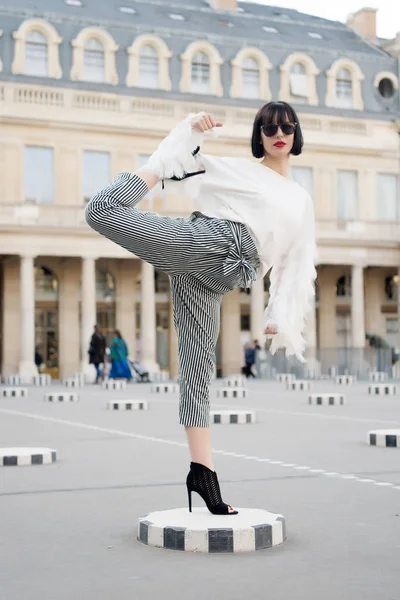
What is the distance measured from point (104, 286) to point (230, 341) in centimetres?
620

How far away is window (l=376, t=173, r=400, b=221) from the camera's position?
52531mm

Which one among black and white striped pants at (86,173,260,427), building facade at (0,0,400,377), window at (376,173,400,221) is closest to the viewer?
black and white striped pants at (86,173,260,427)

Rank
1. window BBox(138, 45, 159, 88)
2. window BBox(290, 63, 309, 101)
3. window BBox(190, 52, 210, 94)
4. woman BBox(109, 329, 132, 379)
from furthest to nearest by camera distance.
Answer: window BBox(290, 63, 309, 101), window BBox(190, 52, 210, 94), window BBox(138, 45, 159, 88), woman BBox(109, 329, 132, 379)

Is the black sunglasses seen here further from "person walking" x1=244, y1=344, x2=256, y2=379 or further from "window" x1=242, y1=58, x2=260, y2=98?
"window" x1=242, y1=58, x2=260, y2=98

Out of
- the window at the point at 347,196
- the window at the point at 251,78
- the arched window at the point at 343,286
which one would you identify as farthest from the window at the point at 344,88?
the arched window at the point at 343,286

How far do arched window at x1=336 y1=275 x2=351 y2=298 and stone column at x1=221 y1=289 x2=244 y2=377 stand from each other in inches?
219

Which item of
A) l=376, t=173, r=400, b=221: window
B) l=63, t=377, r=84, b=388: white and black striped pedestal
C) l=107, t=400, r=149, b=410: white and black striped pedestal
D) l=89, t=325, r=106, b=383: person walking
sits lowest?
l=107, t=400, r=149, b=410: white and black striped pedestal

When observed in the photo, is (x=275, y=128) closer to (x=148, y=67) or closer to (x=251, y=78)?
(x=148, y=67)

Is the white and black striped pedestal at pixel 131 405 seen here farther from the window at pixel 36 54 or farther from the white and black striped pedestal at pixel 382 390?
the window at pixel 36 54

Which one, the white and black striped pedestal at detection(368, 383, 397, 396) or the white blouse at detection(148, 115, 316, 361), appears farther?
the white and black striped pedestal at detection(368, 383, 397, 396)

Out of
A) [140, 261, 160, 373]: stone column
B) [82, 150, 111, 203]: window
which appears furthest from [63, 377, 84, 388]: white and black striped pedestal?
[82, 150, 111, 203]: window

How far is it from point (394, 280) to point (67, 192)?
17.2 metres

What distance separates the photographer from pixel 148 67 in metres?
49.0

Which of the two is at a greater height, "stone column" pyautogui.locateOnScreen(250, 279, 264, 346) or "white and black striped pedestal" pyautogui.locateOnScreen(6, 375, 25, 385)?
"stone column" pyautogui.locateOnScreen(250, 279, 264, 346)
